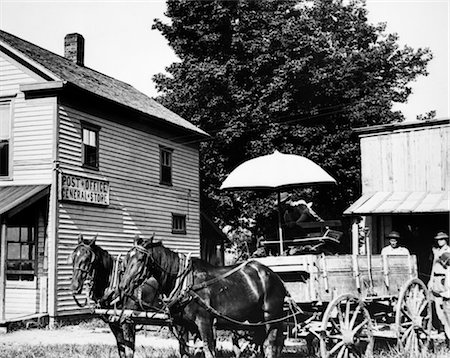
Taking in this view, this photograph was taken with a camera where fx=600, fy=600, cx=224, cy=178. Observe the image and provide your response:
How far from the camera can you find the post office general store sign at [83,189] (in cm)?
1728

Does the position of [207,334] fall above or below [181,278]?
below

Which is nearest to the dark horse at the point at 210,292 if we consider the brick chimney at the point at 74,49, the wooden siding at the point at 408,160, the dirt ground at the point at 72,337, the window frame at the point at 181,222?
the dirt ground at the point at 72,337

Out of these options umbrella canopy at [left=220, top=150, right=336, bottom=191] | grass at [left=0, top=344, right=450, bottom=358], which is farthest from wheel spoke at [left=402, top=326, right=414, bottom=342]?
umbrella canopy at [left=220, top=150, right=336, bottom=191]

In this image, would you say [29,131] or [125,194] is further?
[125,194]

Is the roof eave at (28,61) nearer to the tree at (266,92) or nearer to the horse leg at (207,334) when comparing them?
the horse leg at (207,334)

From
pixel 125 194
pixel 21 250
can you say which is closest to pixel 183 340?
pixel 21 250

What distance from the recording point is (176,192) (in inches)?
966

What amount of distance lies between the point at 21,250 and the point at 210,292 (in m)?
11.1

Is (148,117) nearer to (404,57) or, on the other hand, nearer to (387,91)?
(387,91)

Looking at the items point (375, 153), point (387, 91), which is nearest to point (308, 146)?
point (387, 91)

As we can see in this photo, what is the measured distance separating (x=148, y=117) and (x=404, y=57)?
1832 cm

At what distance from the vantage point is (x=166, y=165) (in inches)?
938

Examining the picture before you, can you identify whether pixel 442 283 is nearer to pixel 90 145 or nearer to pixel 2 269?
pixel 2 269

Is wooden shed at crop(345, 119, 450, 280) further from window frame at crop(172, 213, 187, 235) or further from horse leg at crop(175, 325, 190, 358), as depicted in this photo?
window frame at crop(172, 213, 187, 235)
